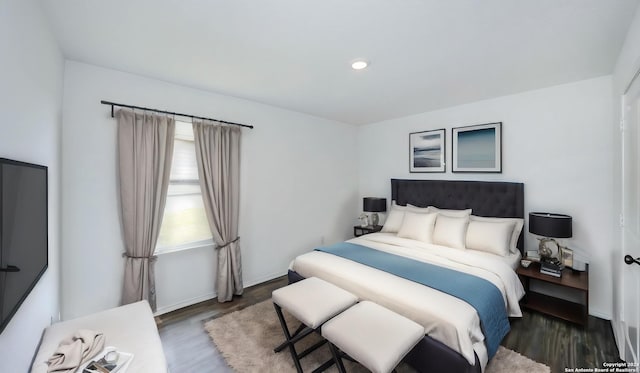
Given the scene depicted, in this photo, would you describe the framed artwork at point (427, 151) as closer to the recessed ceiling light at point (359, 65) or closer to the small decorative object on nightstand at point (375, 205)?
the small decorative object on nightstand at point (375, 205)

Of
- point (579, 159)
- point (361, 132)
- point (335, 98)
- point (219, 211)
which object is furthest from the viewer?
point (361, 132)

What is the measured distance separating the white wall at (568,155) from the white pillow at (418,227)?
0.86 meters

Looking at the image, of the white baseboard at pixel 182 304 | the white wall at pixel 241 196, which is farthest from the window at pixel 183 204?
the white baseboard at pixel 182 304

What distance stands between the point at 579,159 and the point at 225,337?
3.96m

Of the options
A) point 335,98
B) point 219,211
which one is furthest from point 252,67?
point 219,211

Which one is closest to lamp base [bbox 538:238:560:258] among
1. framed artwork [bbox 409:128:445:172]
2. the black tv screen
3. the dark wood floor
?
the dark wood floor

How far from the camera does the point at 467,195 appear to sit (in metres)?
3.45

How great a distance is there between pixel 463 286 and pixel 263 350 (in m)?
1.71

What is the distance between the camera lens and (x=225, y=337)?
233 cm

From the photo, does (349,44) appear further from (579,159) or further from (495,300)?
(579,159)

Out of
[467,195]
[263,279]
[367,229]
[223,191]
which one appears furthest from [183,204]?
[467,195]

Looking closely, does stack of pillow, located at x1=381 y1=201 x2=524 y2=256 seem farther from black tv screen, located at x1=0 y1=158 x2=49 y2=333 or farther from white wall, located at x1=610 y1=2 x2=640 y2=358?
black tv screen, located at x1=0 y1=158 x2=49 y2=333

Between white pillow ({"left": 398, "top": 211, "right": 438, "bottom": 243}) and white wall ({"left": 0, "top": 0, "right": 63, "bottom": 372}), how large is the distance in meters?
3.35

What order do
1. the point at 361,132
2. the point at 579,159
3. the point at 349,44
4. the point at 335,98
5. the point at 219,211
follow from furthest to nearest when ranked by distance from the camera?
the point at 361,132, the point at 335,98, the point at 219,211, the point at 579,159, the point at 349,44
